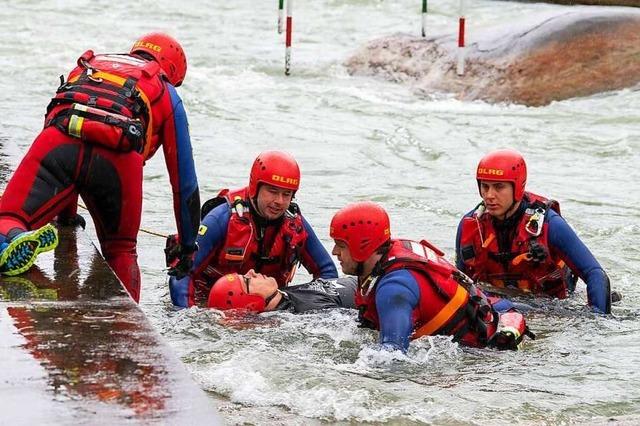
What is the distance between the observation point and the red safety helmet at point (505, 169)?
24.3 ft

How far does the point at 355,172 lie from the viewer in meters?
13.1

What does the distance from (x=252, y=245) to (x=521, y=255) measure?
1.65 m

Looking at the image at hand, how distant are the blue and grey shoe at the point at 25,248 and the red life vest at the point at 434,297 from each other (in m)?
1.54

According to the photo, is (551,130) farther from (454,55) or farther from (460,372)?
(460,372)

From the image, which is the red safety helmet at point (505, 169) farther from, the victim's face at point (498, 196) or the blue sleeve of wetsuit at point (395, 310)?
the blue sleeve of wetsuit at point (395, 310)

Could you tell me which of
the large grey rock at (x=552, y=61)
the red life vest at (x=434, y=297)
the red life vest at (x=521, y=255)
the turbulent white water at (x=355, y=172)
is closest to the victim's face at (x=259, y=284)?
the turbulent white water at (x=355, y=172)

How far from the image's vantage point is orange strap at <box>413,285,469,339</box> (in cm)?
612

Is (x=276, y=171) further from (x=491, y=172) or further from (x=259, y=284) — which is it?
(x=491, y=172)

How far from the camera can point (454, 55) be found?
1762 centimetres

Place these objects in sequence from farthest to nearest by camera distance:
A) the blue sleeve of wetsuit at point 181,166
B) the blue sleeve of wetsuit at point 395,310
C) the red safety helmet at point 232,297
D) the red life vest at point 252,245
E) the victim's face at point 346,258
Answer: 1. the red life vest at point 252,245
2. the red safety helmet at point 232,297
3. the blue sleeve of wetsuit at point 181,166
4. the victim's face at point 346,258
5. the blue sleeve of wetsuit at point 395,310

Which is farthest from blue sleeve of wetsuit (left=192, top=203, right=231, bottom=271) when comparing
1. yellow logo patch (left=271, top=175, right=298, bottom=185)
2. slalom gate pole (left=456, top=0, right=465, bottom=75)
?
slalom gate pole (left=456, top=0, right=465, bottom=75)

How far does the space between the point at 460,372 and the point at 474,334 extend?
0.22 meters

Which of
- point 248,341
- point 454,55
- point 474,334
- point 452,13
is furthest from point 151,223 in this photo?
point 452,13

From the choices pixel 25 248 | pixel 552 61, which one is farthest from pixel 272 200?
pixel 552 61
